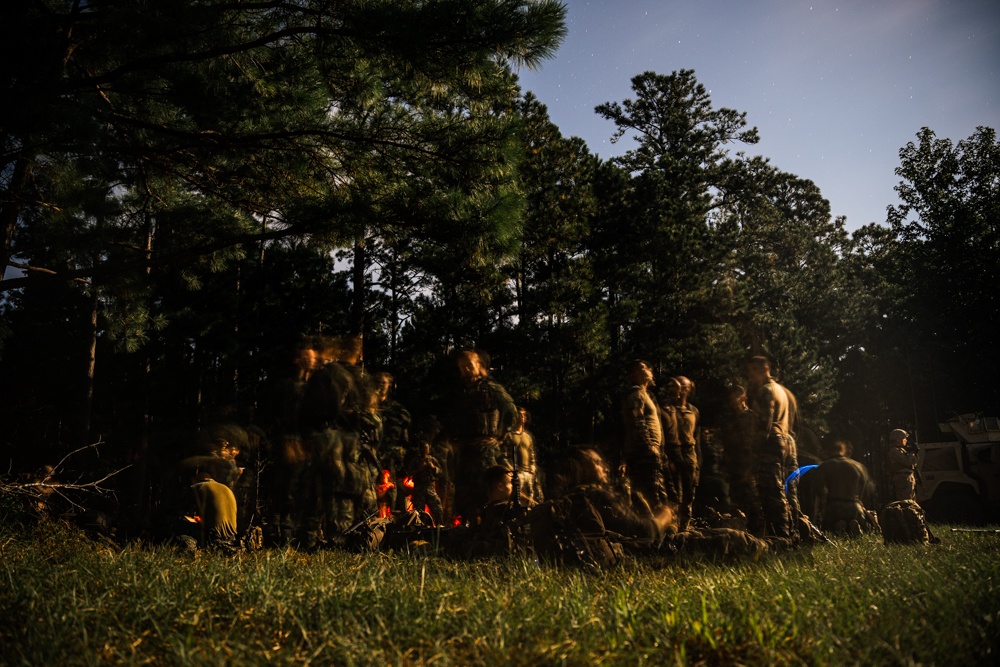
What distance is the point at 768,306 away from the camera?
22.4 m

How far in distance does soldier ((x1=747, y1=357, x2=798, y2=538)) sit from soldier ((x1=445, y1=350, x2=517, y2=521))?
3.20 m

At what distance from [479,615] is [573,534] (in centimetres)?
314

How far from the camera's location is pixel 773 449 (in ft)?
28.6

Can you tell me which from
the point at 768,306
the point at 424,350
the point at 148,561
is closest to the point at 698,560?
the point at 148,561

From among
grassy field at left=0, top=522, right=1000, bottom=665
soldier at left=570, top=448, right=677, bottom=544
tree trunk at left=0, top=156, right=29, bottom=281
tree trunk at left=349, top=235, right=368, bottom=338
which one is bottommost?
grassy field at left=0, top=522, right=1000, bottom=665

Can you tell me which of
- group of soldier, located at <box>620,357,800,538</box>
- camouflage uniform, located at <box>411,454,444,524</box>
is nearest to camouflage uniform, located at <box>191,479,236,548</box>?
camouflage uniform, located at <box>411,454,444,524</box>

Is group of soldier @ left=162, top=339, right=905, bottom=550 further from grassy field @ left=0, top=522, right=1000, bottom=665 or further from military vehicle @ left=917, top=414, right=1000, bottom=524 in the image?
military vehicle @ left=917, top=414, right=1000, bottom=524

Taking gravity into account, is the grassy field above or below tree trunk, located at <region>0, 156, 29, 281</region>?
below

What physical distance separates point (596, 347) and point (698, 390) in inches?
144

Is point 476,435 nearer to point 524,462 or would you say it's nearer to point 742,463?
point 524,462

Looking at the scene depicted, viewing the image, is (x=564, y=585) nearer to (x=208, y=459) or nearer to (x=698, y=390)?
(x=208, y=459)

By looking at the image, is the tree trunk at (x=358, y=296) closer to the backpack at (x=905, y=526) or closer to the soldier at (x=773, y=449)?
the soldier at (x=773, y=449)

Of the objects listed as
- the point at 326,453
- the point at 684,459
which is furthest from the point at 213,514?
the point at 684,459

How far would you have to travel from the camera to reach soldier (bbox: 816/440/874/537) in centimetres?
1090
